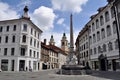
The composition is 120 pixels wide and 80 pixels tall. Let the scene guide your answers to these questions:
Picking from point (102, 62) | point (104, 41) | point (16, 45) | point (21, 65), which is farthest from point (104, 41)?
point (16, 45)

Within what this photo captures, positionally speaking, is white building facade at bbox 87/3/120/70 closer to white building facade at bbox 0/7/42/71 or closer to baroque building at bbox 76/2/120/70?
baroque building at bbox 76/2/120/70

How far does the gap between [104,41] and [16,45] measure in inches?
881

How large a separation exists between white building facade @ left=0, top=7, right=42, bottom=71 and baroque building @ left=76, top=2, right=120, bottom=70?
17650mm

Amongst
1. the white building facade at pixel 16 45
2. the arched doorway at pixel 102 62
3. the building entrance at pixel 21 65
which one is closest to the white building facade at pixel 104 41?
the arched doorway at pixel 102 62

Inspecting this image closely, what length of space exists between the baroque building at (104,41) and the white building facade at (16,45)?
57.9ft

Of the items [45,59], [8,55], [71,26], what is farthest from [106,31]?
[45,59]

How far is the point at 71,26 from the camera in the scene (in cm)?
2767

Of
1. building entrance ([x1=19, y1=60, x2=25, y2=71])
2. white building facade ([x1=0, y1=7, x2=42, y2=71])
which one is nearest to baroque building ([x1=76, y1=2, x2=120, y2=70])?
white building facade ([x1=0, y1=7, x2=42, y2=71])

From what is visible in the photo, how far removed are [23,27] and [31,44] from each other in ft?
18.2

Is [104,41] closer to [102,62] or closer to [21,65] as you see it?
[102,62]

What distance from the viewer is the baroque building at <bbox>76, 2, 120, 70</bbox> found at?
29.7 meters

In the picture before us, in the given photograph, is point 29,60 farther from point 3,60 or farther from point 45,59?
point 45,59

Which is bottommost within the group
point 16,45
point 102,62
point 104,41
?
point 102,62

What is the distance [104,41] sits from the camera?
34.1 m
